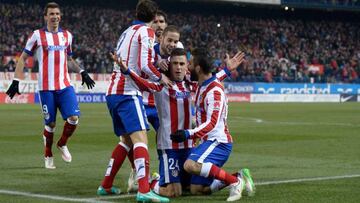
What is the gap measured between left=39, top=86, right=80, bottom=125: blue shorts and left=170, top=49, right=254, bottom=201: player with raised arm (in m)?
3.50

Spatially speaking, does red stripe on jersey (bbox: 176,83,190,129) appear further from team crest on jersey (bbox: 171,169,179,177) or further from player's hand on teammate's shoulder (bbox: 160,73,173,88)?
team crest on jersey (bbox: 171,169,179,177)

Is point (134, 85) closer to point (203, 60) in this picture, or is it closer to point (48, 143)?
point (203, 60)

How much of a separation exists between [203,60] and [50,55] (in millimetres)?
3991

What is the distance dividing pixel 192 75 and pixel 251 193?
146cm

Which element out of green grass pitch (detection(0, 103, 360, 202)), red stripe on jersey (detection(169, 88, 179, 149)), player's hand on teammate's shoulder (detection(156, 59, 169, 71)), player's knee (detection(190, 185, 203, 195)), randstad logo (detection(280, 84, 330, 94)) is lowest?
randstad logo (detection(280, 84, 330, 94))

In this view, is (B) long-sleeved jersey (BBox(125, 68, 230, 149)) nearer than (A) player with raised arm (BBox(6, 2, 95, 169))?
Yes

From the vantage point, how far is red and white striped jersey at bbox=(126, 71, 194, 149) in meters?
8.62

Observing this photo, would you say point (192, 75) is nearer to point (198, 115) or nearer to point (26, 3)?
point (198, 115)

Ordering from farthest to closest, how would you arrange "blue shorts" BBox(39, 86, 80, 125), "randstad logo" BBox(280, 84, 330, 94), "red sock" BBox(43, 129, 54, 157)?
"randstad logo" BBox(280, 84, 330, 94) → "blue shorts" BBox(39, 86, 80, 125) → "red sock" BBox(43, 129, 54, 157)

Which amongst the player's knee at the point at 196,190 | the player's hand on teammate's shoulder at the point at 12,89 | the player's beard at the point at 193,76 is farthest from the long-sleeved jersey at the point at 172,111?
the player's hand on teammate's shoulder at the point at 12,89

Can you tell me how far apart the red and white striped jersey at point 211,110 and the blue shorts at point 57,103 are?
3540mm

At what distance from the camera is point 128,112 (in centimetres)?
803

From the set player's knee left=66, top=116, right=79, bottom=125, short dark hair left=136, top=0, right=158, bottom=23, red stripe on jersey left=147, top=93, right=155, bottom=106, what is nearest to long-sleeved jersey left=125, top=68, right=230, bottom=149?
red stripe on jersey left=147, top=93, right=155, bottom=106

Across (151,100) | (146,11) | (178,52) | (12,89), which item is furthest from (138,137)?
(12,89)
